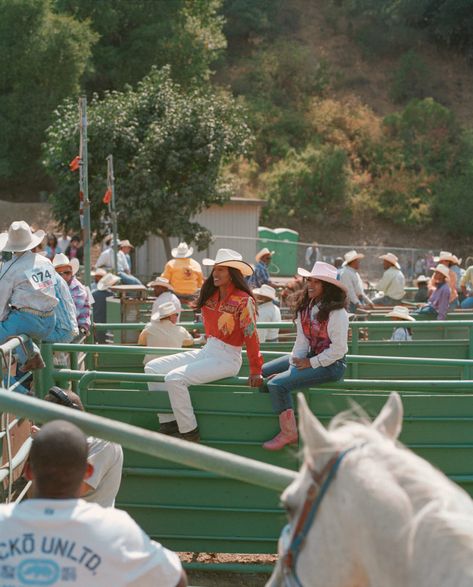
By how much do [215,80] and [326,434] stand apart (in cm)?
5270

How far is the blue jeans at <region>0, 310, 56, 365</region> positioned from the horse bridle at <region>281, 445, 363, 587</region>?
13.1ft

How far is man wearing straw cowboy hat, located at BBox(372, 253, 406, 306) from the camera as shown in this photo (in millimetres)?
14820

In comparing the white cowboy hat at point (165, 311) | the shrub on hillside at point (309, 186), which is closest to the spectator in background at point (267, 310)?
the white cowboy hat at point (165, 311)

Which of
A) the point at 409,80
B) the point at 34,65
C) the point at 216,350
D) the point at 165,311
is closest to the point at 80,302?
the point at 165,311

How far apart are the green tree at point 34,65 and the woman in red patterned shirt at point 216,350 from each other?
35.3 meters

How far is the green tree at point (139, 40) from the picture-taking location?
4400 centimetres

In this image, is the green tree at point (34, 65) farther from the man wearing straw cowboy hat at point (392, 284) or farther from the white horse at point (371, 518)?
the white horse at point (371, 518)

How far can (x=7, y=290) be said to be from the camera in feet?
20.9

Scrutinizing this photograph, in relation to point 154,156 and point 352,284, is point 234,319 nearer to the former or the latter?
point 352,284

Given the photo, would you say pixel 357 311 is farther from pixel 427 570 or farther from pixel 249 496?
pixel 427 570

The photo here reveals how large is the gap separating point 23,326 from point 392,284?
31.1ft

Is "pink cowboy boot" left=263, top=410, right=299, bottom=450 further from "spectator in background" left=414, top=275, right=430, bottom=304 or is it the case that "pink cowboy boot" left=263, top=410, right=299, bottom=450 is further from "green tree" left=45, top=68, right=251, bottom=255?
"green tree" left=45, top=68, right=251, bottom=255

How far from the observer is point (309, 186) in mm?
43000

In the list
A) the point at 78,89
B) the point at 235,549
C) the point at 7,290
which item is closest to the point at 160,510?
the point at 235,549
